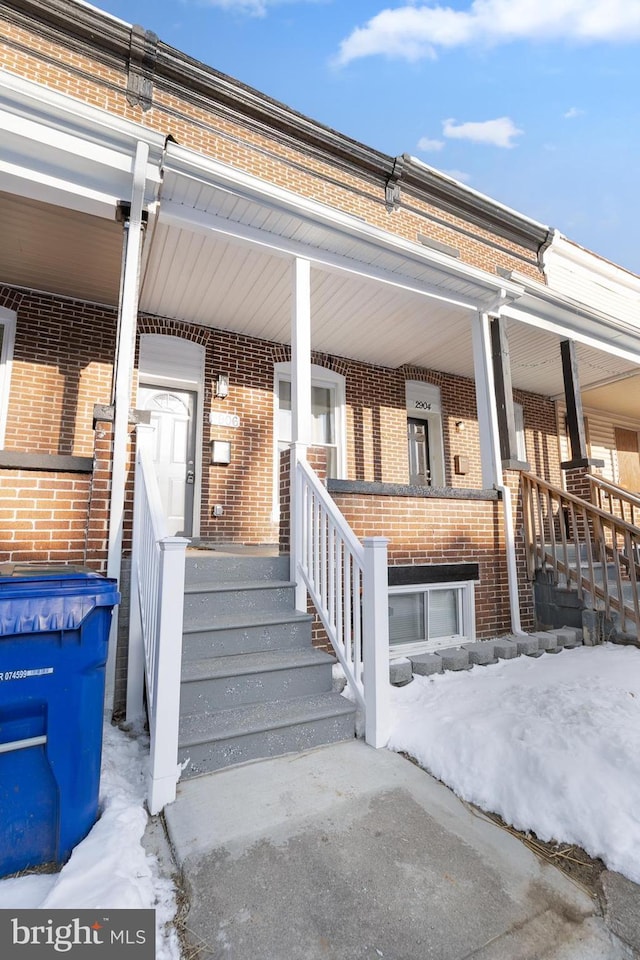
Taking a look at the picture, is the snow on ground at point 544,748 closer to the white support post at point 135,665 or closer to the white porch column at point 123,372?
the white support post at point 135,665

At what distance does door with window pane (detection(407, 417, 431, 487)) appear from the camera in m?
7.65

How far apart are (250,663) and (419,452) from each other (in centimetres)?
555

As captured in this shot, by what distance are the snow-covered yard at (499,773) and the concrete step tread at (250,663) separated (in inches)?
20.3

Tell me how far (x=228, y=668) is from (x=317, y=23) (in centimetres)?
1008

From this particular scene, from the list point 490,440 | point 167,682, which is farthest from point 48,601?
point 490,440

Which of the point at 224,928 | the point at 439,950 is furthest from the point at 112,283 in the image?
the point at 439,950

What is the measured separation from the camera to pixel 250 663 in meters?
2.86

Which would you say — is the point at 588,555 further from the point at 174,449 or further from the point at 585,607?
the point at 174,449

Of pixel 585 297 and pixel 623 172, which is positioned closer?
pixel 585 297

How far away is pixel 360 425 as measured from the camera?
7.00 meters

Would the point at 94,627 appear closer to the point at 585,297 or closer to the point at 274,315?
the point at 274,315

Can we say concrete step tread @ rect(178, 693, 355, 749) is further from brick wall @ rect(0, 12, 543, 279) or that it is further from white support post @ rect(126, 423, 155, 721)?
brick wall @ rect(0, 12, 543, 279)

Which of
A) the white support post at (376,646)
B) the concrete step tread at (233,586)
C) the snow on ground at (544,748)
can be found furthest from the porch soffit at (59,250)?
the snow on ground at (544,748)

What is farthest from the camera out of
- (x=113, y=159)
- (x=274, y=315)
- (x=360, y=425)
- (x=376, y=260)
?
(x=360, y=425)
